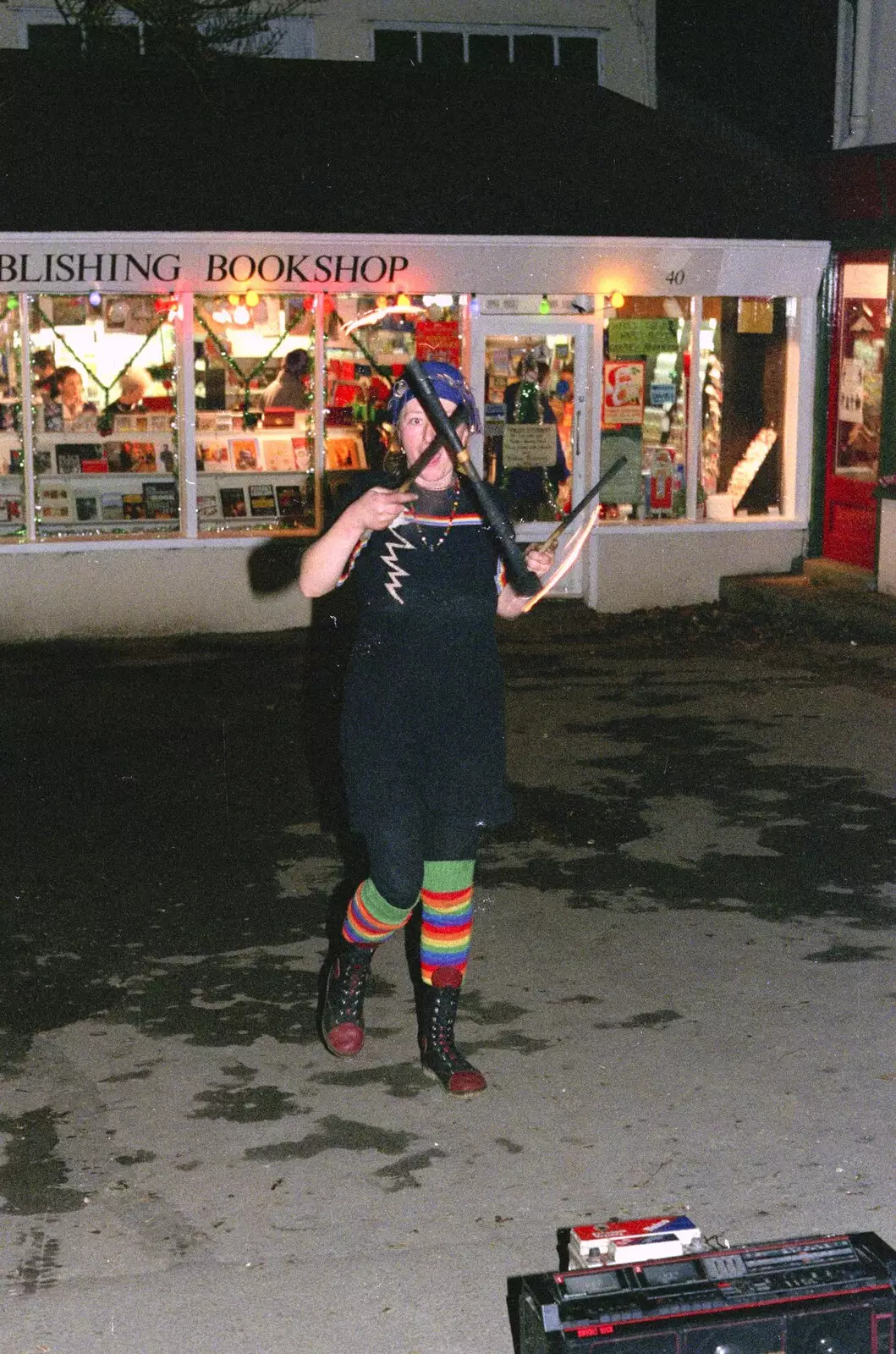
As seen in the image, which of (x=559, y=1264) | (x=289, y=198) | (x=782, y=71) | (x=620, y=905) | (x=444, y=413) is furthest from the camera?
(x=782, y=71)

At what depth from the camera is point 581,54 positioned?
1678 centimetres

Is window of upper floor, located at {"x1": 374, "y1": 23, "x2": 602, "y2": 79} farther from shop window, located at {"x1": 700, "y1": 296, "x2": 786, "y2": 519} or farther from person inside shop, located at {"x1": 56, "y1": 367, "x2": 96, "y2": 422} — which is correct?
person inside shop, located at {"x1": 56, "y1": 367, "x2": 96, "y2": 422}

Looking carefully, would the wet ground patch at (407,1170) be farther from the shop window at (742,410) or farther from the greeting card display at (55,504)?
the shop window at (742,410)

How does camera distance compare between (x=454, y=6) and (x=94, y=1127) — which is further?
(x=454, y=6)

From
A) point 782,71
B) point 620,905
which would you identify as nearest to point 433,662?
point 620,905

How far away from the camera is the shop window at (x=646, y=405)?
14.2 m

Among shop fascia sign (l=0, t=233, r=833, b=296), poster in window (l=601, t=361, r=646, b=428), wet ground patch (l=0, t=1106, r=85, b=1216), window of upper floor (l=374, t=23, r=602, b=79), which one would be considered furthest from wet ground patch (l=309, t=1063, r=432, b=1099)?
window of upper floor (l=374, t=23, r=602, b=79)

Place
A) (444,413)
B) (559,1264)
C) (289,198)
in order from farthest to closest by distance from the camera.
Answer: (289,198) → (444,413) → (559,1264)

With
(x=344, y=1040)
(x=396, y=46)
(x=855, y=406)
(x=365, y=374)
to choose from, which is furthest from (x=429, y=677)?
(x=396, y=46)

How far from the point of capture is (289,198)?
516 inches

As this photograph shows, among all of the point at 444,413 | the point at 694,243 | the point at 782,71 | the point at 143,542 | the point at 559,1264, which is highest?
the point at 782,71

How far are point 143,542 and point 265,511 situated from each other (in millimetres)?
1013

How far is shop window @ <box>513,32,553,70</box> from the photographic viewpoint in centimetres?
1661

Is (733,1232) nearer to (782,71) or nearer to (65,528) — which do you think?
(65,528)
